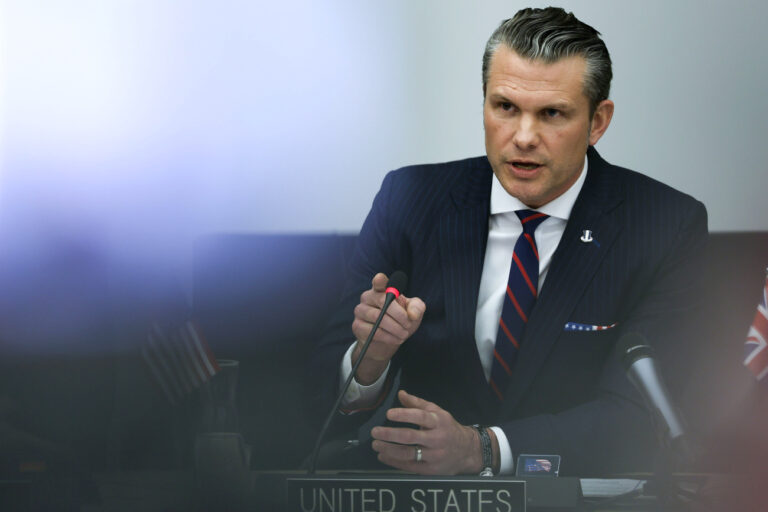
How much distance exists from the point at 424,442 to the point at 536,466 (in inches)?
8.1

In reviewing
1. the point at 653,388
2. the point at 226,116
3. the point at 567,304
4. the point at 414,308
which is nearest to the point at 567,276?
the point at 567,304

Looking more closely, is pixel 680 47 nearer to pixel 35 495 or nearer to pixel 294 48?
pixel 294 48

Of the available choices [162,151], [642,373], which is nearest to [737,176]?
[642,373]

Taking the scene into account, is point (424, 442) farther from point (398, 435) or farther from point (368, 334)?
point (368, 334)

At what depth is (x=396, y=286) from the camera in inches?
53.9

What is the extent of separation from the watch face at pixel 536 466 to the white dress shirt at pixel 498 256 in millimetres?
313

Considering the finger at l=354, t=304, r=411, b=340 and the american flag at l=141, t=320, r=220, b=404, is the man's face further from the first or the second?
the american flag at l=141, t=320, r=220, b=404

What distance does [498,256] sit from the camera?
5.85ft

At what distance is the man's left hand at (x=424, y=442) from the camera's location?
1496 millimetres

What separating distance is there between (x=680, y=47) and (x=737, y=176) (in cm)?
32

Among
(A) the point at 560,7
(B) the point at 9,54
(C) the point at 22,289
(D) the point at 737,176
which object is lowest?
(C) the point at 22,289

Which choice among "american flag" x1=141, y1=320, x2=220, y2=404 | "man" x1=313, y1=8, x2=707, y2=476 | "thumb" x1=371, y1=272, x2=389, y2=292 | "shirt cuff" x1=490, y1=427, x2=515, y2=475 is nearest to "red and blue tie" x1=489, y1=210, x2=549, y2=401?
"man" x1=313, y1=8, x2=707, y2=476

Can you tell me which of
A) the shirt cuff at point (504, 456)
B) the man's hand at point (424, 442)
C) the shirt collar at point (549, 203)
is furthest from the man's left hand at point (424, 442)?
the shirt collar at point (549, 203)

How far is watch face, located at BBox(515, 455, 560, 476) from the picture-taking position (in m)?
1.45
